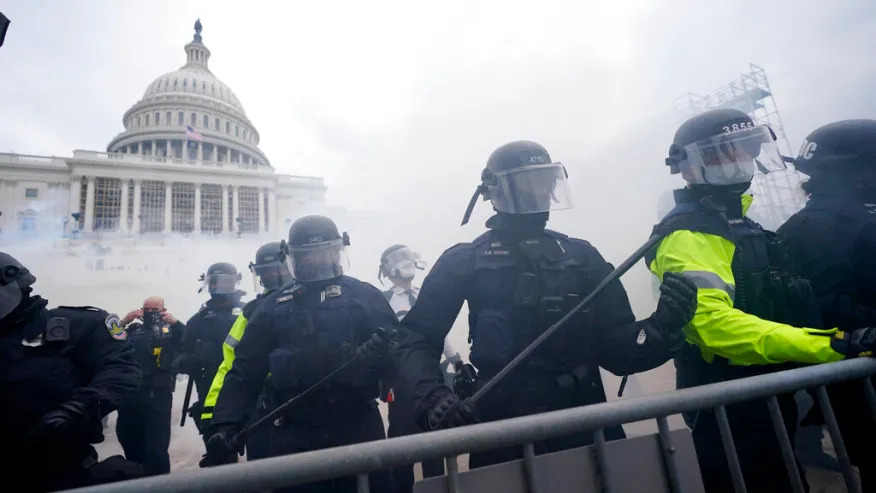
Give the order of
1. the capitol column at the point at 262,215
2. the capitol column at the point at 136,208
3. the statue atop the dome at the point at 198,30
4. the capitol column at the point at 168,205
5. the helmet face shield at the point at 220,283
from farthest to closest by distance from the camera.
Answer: the statue atop the dome at the point at 198,30 < the capitol column at the point at 262,215 < the capitol column at the point at 168,205 < the capitol column at the point at 136,208 < the helmet face shield at the point at 220,283

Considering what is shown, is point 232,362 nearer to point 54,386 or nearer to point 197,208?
point 54,386

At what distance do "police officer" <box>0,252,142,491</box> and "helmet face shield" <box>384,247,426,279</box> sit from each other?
137 inches

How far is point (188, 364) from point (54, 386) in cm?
215

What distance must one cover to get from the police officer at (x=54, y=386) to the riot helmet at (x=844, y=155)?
3.94m

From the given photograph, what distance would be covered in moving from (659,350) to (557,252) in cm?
63

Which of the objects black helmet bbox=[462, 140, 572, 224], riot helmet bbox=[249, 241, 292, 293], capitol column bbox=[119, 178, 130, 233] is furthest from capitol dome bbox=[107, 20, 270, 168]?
black helmet bbox=[462, 140, 572, 224]

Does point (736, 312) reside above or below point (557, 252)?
below

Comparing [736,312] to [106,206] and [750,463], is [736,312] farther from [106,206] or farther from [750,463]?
[106,206]

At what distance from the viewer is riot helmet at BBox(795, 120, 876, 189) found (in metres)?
2.25

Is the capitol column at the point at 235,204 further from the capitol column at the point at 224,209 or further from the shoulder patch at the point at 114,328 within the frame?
the shoulder patch at the point at 114,328

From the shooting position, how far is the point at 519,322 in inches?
78.8

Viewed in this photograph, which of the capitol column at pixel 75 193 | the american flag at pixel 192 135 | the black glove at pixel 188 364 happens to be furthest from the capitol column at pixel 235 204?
the black glove at pixel 188 364

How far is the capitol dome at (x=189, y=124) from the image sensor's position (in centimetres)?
4566

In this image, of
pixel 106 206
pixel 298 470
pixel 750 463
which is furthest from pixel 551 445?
pixel 106 206
